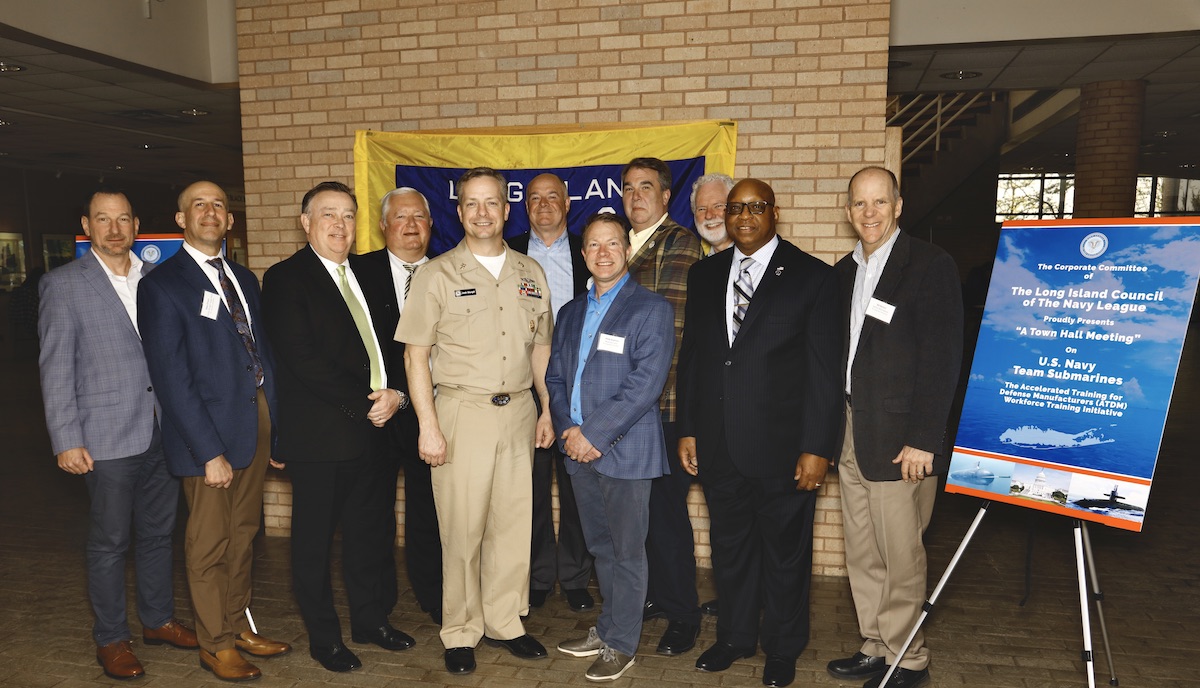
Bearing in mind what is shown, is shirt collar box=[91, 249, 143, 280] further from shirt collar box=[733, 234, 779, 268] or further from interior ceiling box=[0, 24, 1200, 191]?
interior ceiling box=[0, 24, 1200, 191]

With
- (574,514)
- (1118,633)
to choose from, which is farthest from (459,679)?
(1118,633)

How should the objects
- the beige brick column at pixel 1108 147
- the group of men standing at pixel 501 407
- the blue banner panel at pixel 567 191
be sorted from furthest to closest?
the beige brick column at pixel 1108 147 → the blue banner panel at pixel 567 191 → the group of men standing at pixel 501 407

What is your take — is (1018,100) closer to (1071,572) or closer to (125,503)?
(1071,572)

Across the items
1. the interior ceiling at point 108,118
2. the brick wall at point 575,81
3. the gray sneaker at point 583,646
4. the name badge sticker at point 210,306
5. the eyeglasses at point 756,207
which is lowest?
the gray sneaker at point 583,646

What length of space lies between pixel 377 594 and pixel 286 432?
0.84 metres

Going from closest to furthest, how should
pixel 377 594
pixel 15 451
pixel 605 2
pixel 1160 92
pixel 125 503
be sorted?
pixel 125 503 < pixel 377 594 < pixel 605 2 < pixel 15 451 < pixel 1160 92

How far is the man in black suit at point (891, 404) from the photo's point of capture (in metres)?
2.83

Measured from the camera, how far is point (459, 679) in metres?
3.10

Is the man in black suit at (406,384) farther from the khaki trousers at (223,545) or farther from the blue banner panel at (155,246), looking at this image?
the blue banner panel at (155,246)

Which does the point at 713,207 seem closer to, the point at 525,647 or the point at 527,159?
the point at 527,159

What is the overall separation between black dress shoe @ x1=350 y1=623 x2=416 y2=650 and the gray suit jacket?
1175 mm

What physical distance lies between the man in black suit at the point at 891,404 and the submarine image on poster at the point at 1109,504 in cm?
49

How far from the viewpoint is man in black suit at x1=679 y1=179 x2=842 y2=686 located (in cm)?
295

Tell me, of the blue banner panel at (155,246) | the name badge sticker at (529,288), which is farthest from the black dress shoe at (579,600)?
the blue banner panel at (155,246)
